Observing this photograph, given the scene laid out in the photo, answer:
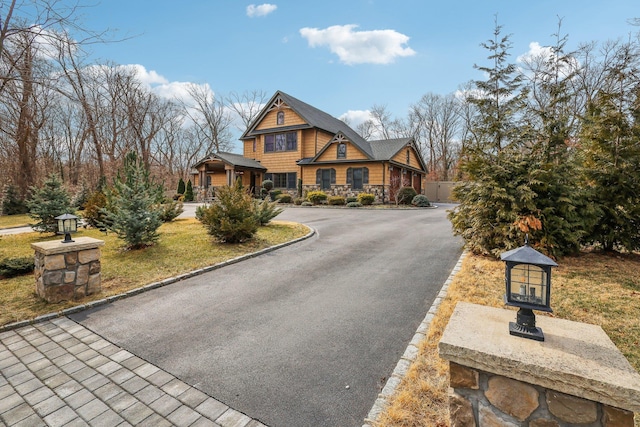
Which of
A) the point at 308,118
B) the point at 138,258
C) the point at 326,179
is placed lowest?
the point at 138,258

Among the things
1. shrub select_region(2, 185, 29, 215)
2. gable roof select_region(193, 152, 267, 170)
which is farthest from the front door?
shrub select_region(2, 185, 29, 215)

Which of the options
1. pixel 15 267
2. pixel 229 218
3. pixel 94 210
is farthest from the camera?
pixel 94 210

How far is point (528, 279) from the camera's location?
2.18 metres

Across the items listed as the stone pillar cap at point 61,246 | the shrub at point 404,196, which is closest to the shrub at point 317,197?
the shrub at point 404,196

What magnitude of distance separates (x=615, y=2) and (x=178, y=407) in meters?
12.5

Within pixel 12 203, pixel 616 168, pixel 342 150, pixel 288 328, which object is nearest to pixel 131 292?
pixel 288 328

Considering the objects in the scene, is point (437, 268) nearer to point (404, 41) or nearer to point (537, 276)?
point (537, 276)

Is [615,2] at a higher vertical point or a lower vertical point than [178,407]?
higher

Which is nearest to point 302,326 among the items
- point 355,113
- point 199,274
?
point 199,274

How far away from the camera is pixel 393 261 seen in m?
7.04

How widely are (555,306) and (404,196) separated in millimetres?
17449

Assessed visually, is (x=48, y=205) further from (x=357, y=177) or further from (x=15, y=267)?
(x=357, y=177)

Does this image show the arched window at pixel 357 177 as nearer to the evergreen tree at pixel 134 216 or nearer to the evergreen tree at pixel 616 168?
the evergreen tree at pixel 616 168

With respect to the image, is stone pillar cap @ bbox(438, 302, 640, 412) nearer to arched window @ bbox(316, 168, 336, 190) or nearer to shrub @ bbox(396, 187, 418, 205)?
shrub @ bbox(396, 187, 418, 205)
